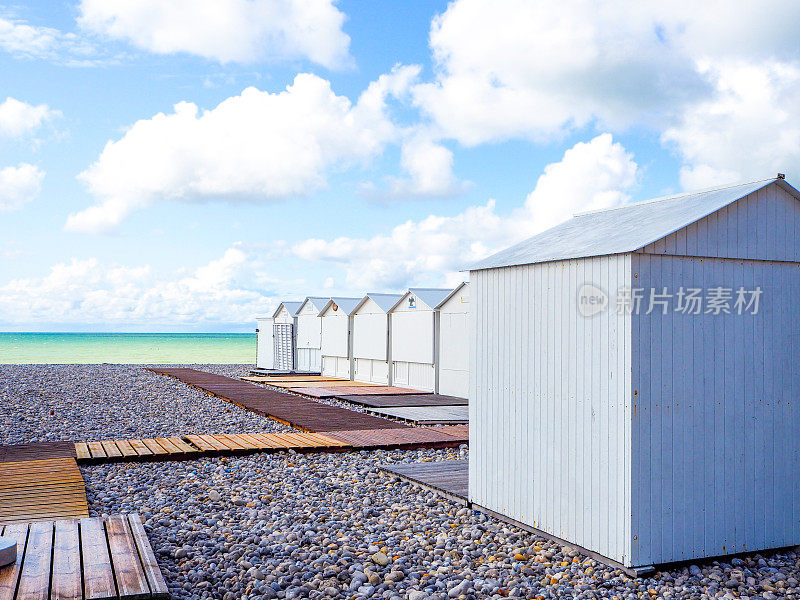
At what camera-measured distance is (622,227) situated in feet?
18.2

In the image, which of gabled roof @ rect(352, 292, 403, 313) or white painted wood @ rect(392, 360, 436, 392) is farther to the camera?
gabled roof @ rect(352, 292, 403, 313)

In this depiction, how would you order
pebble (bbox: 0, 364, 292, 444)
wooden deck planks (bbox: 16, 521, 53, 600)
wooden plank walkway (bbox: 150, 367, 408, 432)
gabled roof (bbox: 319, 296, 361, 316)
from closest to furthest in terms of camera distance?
wooden deck planks (bbox: 16, 521, 53, 600), pebble (bbox: 0, 364, 292, 444), wooden plank walkway (bbox: 150, 367, 408, 432), gabled roof (bbox: 319, 296, 361, 316)

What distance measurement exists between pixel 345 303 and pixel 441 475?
49.5 ft

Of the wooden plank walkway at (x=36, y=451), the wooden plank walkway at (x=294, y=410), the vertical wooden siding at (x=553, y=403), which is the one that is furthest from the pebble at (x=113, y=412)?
the vertical wooden siding at (x=553, y=403)

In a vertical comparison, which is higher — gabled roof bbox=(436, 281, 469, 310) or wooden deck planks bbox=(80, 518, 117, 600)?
gabled roof bbox=(436, 281, 469, 310)

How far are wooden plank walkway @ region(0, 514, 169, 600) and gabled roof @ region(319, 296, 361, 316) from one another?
16.5 metres

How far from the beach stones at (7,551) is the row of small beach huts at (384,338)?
40.0ft

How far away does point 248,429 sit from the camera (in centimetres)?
1160

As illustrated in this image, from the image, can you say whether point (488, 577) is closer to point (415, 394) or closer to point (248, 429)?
point (248, 429)

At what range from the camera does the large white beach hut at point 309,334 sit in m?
24.4

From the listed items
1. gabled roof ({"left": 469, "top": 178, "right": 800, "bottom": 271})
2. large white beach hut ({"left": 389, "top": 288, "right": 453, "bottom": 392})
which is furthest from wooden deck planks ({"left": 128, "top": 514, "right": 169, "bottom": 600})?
large white beach hut ({"left": 389, "top": 288, "right": 453, "bottom": 392})

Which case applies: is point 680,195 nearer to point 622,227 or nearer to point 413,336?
point 622,227

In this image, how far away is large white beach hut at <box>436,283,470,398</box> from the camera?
52.4 ft

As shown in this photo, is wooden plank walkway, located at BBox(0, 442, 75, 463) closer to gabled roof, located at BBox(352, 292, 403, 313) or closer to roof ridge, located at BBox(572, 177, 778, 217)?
roof ridge, located at BBox(572, 177, 778, 217)
